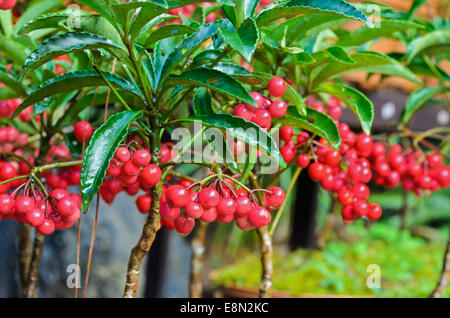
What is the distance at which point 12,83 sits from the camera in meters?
0.76

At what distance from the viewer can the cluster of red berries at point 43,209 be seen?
578 millimetres

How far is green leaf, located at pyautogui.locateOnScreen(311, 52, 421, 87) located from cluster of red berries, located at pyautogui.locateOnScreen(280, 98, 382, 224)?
0.06m

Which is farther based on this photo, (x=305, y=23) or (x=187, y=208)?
(x=305, y=23)

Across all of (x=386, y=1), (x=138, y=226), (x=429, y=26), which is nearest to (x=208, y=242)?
(x=138, y=226)

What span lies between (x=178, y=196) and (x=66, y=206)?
15cm

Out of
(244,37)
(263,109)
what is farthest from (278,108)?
(244,37)

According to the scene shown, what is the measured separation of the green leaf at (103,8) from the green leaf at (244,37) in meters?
0.14

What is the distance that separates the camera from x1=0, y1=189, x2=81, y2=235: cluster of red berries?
578 millimetres

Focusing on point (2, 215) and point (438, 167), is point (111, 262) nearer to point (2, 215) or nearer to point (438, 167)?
point (2, 215)

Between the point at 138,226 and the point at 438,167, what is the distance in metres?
Answer: 0.99

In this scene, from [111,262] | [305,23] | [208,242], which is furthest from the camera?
[208,242]

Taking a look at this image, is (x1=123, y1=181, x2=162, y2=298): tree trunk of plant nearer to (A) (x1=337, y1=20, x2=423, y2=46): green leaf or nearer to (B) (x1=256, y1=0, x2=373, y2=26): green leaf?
(B) (x1=256, y1=0, x2=373, y2=26): green leaf

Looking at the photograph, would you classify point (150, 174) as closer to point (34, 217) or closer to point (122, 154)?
point (122, 154)

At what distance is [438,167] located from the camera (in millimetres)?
935
